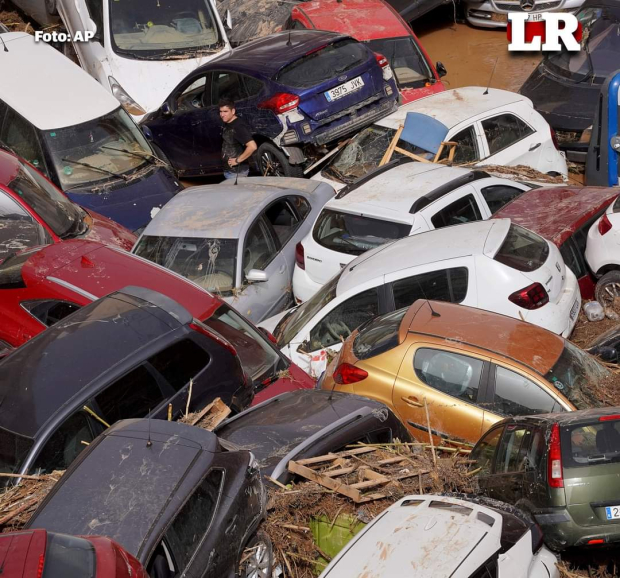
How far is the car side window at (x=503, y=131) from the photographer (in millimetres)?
12398

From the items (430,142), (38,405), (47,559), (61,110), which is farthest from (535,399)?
(61,110)

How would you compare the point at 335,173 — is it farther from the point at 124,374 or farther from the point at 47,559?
the point at 47,559

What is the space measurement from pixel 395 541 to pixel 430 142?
762 centimetres

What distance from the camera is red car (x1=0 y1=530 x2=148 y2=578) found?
14.5 ft

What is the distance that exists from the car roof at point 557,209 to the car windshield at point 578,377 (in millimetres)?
2358

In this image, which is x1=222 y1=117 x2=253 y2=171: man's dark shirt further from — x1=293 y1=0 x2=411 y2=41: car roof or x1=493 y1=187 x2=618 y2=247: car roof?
x1=493 y1=187 x2=618 y2=247: car roof

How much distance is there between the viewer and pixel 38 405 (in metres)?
6.69

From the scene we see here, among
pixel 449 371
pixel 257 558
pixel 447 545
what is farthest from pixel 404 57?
pixel 447 545

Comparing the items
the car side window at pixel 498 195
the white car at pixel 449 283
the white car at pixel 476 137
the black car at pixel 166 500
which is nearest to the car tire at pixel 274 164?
the white car at pixel 476 137

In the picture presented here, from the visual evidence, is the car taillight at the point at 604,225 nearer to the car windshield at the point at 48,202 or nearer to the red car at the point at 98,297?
the red car at the point at 98,297

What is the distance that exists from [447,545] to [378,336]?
3361 millimetres

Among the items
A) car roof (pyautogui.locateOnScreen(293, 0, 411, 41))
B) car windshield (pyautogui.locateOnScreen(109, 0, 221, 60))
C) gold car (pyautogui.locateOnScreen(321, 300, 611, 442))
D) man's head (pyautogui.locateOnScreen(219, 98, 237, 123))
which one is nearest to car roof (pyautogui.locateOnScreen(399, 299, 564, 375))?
gold car (pyautogui.locateOnScreen(321, 300, 611, 442))

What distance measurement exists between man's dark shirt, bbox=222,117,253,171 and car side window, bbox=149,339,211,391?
18.1 ft

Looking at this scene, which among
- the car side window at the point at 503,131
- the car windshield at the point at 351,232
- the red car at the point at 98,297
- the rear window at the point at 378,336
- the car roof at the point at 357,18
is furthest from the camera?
the car roof at the point at 357,18
